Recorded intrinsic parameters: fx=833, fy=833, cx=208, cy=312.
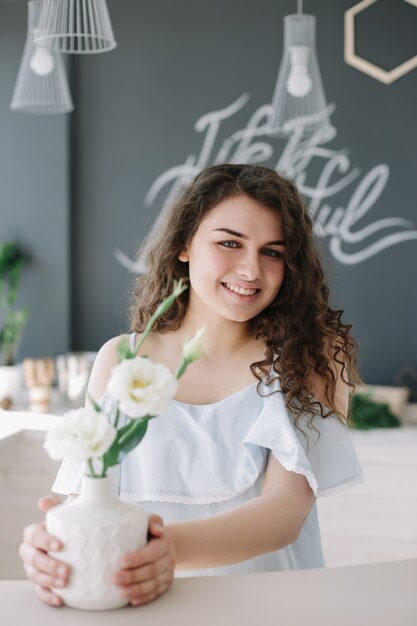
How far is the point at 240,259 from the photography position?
148 centimetres

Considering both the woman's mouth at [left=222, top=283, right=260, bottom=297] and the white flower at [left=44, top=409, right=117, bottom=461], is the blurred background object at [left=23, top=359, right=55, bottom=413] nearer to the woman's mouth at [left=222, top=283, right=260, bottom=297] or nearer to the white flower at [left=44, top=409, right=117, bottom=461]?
the woman's mouth at [left=222, top=283, right=260, bottom=297]

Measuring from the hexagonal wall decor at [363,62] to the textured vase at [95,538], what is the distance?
9.71 ft

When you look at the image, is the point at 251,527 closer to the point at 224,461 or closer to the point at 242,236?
the point at 224,461

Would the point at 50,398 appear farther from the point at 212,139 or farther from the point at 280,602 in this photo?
the point at 280,602

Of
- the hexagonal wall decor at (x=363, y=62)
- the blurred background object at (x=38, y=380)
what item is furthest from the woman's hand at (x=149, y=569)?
the hexagonal wall decor at (x=363, y=62)

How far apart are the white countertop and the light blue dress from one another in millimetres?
271

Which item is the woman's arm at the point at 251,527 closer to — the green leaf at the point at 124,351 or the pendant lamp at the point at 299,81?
the green leaf at the point at 124,351

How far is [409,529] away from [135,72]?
7.87ft

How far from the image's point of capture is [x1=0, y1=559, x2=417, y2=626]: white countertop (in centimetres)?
102

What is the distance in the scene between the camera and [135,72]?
3.96m

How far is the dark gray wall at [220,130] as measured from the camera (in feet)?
11.9

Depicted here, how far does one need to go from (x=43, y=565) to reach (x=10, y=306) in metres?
3.17

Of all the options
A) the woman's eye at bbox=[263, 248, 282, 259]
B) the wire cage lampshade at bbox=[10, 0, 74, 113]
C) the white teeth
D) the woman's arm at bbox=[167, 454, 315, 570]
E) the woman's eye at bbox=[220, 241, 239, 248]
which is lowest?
the woman's arm at bbox=[167, 454, 315, 570]

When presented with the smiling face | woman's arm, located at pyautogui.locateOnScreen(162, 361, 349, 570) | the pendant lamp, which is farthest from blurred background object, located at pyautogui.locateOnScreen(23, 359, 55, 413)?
woman's arm, located at pyautogui.locateOnScreen(162, 361, 349, 570)
